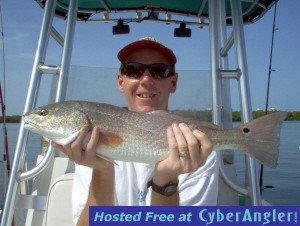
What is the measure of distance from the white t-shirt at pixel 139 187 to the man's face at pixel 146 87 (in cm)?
59

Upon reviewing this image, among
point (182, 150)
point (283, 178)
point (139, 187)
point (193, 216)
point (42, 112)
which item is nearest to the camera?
point (193, 216)

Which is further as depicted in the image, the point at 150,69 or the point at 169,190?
the point at 150,69

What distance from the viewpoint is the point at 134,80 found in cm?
318

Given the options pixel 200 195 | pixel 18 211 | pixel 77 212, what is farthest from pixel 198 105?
pixel 18 211

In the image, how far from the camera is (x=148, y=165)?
3.00m

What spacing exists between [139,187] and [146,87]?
0.90 metres

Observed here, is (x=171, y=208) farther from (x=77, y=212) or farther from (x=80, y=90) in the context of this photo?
(x=80, y=90)

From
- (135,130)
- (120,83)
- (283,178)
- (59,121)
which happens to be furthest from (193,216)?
(283,178)

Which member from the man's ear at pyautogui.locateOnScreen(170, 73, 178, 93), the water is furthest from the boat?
the water

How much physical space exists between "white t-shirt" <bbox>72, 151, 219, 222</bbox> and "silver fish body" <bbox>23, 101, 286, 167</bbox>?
541 mm

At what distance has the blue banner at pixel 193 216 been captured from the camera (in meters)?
1.81

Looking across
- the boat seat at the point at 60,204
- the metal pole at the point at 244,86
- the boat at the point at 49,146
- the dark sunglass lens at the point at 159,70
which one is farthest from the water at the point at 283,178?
the metal pole at the point at 244,86

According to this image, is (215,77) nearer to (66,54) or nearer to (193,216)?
(66,54)

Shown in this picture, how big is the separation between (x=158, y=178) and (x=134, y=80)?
41.5 inches
